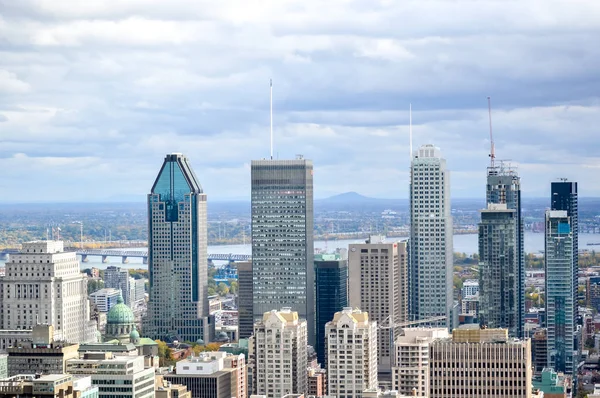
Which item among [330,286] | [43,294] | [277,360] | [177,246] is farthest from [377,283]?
[277,360]

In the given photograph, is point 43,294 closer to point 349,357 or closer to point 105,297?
point 349,357

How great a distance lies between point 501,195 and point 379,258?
26.2 metres

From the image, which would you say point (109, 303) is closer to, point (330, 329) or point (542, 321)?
point (542, 321)

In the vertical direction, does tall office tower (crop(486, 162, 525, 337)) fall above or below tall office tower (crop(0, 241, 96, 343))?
above

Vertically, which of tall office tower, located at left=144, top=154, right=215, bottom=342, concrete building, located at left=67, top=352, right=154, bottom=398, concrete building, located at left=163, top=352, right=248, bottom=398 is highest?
tall office tower, located at left=144, top=154, right=215, bottom=342

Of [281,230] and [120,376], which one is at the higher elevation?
[281,230]

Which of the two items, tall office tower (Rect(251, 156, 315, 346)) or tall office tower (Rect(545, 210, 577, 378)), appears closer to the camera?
tall office tower (Rect(251, 156, 315, 346))

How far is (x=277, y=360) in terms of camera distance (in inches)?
4373

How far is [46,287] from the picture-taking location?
404 ft

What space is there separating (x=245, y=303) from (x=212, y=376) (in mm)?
45051

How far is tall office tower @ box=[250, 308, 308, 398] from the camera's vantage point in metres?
111

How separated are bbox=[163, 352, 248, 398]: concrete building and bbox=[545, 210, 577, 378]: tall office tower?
41.4m

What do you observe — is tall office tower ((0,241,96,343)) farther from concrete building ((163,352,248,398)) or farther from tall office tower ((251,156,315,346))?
tall office tower ((251,156,315,346))

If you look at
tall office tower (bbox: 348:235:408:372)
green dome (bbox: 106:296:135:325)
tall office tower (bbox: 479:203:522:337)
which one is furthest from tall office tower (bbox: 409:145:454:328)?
green dome (bbox: 106:296:135:325)
